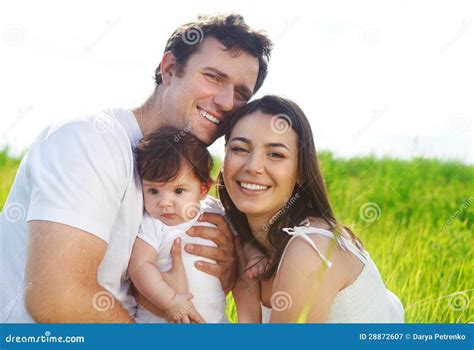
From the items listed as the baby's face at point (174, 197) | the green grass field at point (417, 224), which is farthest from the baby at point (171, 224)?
the green grass field at point (417, 224)

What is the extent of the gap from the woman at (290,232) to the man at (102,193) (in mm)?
193

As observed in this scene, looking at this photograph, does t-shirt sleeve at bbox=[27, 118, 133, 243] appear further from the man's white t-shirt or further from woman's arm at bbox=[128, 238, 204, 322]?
woman's arm at bbox=[128, 238, 204, 322]

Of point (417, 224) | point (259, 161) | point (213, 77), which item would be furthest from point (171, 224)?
point (417, 224)

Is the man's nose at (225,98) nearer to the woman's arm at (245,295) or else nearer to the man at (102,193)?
the man at (102,193)

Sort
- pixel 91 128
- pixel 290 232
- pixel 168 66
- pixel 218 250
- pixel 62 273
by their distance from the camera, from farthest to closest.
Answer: pixel 168 66, pixel 218 250, pixel 290 232, pixel 91 128, pixel 62 273

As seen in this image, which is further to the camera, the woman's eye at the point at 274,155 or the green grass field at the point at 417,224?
the green grass field at the point at 417,224

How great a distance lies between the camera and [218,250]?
9.91 feet

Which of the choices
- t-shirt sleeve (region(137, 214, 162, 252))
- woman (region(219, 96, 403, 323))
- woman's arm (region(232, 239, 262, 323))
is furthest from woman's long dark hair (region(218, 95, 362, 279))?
t-shirt sleeve (region(137, 214, 162, 252))

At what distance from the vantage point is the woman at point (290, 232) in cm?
268

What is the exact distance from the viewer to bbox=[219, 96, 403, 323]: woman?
2.68m

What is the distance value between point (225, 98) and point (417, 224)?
253 cm

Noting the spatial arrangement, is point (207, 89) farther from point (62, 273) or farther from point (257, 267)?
point (62, 273)

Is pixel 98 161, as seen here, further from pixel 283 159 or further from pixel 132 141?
pixel 283 159

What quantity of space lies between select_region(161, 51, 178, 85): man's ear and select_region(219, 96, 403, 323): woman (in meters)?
0.48
